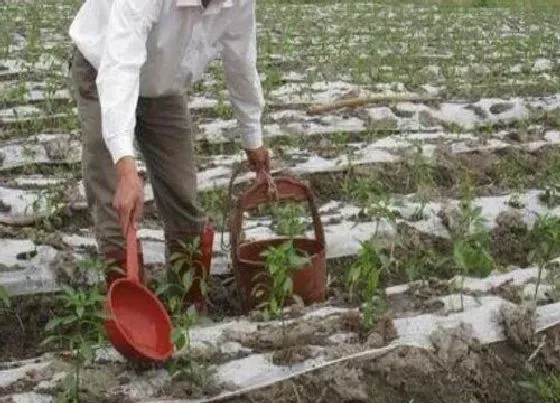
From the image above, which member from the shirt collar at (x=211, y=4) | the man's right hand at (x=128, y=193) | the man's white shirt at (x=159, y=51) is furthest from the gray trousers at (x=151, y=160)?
the man's right hand at (x=128, y=193)

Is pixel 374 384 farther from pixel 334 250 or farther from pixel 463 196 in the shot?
pixel 463 196

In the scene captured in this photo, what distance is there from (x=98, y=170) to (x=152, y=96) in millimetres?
302

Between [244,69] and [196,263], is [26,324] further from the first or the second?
[244,69]

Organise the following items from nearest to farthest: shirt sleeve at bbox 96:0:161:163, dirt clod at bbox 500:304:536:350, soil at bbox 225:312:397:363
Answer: shirt sleeve at bbox 96:0:161:163 → soil at bbox 225:312:397:363 → dirt clod at bbox 500:304:536:350

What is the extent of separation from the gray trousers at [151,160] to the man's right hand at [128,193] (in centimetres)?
67

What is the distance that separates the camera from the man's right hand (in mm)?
2602

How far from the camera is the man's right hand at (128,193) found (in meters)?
2.60

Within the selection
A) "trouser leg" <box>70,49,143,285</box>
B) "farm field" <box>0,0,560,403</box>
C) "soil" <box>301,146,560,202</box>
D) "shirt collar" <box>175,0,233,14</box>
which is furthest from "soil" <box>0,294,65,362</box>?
"soil" <box>301,146,560,202</box>

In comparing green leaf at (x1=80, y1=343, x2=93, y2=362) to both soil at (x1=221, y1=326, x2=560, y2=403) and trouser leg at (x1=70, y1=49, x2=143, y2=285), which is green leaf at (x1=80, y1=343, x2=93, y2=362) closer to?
soil at (x1=221, y1=326, x2=560, y2=403)

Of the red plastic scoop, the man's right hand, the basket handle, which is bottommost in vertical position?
the red plastic scoop

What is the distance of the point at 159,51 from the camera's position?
3031mm

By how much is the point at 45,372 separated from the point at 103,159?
0.77 metres

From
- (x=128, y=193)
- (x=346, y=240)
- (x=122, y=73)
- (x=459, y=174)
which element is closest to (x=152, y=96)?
(x=122, y=73)

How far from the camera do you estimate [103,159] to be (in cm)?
332
